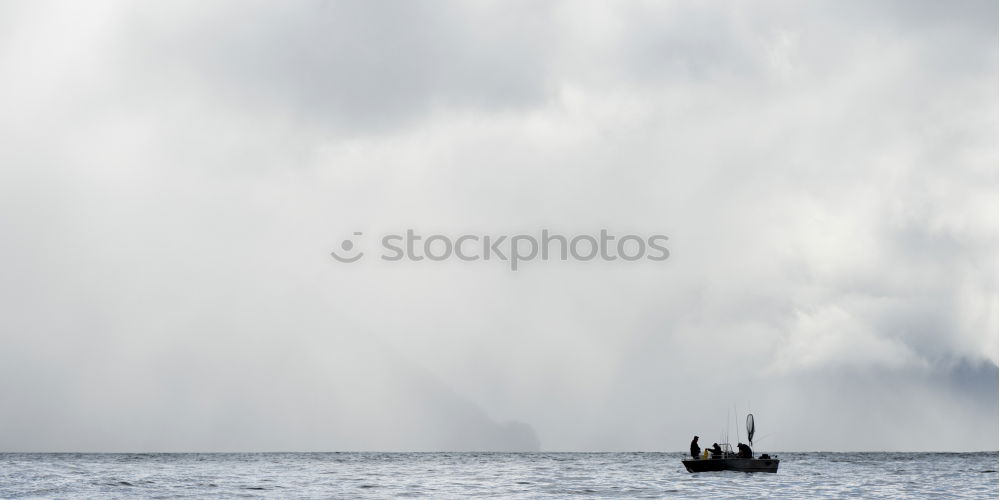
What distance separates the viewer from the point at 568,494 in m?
68.8

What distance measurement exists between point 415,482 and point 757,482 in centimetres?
3028

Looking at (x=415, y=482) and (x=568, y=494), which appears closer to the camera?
(x=568, y=494)

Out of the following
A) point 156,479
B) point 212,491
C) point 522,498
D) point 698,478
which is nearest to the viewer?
point 522,498

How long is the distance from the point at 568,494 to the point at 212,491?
90.4ft

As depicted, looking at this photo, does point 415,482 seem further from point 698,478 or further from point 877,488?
point 877,488

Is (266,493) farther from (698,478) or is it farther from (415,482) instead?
(698,478)

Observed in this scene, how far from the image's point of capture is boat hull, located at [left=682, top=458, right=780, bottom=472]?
79938 millimetres

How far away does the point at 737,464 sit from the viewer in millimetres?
79875

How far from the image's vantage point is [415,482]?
8831cm

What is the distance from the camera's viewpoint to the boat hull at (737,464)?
79.9 meters

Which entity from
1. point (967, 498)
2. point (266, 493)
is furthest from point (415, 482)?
point (967, 498)

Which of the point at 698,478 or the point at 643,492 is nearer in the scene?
the point at 643,492

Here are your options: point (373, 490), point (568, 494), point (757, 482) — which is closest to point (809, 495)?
point (757, 482)

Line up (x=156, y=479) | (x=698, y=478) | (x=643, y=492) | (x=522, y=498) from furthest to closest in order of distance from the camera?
(x=156, y=479)
(x=698, y=478)
(x=643, y=492)
(x=522, y=498)
